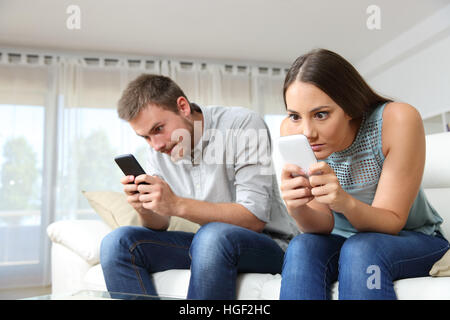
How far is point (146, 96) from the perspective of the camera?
1.35 m

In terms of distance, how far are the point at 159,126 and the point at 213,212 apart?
1.24 ft

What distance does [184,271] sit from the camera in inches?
49.2

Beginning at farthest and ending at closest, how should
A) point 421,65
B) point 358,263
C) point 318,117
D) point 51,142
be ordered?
point 51,142 → point 421,65 → point 318,117 → point 358,263

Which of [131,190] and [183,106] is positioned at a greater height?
[183,106]

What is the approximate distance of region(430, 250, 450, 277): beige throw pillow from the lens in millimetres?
866

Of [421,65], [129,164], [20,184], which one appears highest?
[421,65]

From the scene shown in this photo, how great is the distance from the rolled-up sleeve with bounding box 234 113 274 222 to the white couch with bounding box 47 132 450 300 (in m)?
0.22

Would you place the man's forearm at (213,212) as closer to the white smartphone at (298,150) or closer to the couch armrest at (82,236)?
the white smartphone at (298,150)

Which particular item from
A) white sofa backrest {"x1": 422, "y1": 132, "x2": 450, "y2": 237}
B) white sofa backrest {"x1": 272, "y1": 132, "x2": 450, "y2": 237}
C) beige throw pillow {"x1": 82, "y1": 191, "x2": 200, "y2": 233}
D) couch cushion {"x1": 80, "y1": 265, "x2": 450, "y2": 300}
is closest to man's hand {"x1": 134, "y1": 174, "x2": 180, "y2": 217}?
couch cushion {"x1": 80, "y1": 265, "x2": 450, "y2": 300}

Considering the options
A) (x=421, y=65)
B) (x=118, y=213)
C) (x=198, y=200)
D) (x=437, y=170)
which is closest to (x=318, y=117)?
(x=198, y=200)

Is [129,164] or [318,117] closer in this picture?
[318,117]

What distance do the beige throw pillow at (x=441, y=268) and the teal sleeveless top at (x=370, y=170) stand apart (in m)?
0.12

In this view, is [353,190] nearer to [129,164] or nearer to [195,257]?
[195,257]

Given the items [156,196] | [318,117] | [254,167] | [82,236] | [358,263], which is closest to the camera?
[358,263]
